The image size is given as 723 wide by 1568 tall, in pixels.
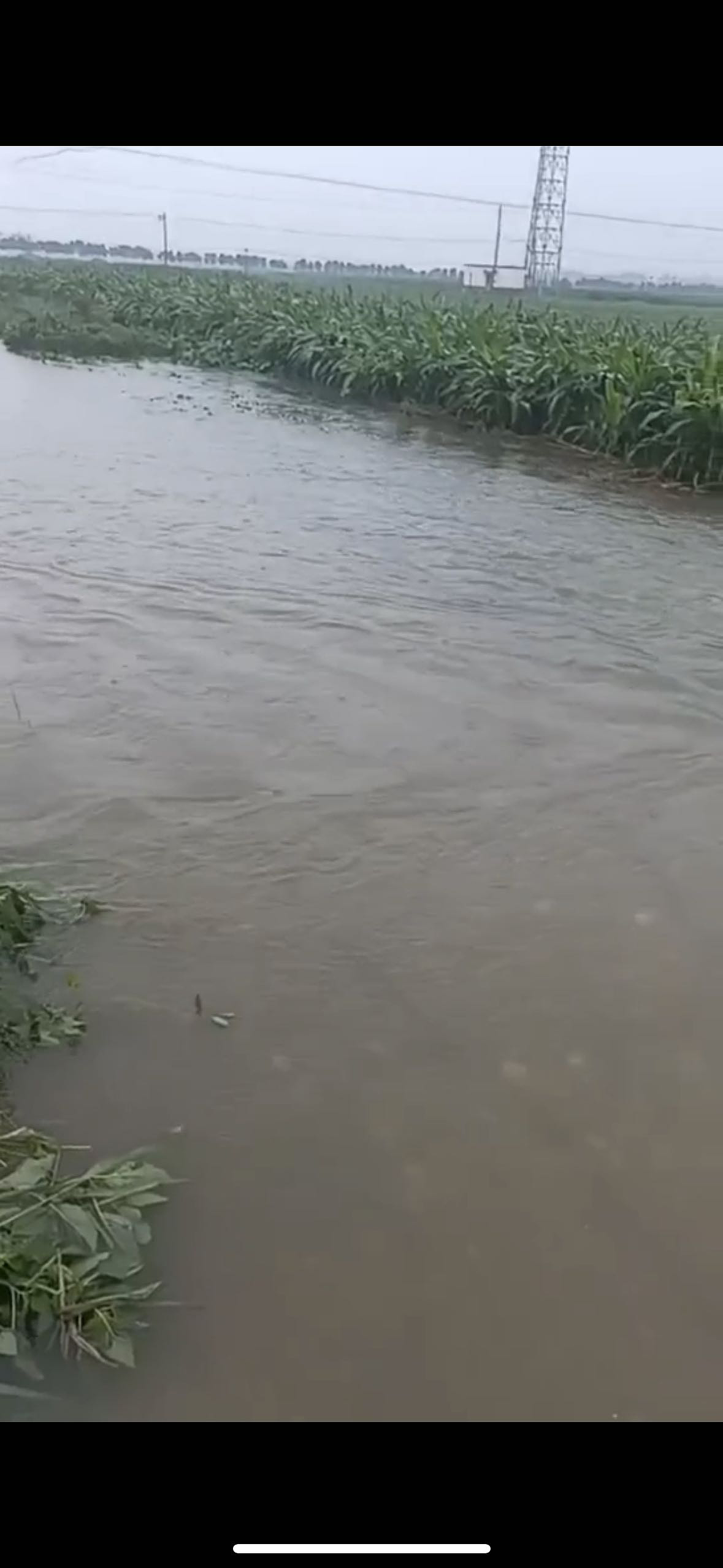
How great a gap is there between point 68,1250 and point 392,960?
1.30 meters

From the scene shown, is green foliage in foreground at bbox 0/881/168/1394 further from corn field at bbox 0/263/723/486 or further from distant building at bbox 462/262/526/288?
distant building at bbox 462/262/526/288

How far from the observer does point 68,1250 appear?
216cm

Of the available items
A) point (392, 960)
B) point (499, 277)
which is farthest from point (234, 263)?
point (392, 960)

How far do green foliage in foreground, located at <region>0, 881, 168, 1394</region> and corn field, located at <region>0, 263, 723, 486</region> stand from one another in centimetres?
788

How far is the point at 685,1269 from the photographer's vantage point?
2.35m

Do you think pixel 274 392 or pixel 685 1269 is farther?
pixel 274 392

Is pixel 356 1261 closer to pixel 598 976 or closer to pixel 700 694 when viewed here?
pixel 598 976

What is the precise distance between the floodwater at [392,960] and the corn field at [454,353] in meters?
2.94

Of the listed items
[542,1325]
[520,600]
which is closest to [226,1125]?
[542,1325]

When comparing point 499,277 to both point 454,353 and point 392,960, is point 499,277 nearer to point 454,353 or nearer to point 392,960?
point 454,353

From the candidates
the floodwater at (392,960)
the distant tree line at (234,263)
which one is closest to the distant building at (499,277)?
the distant tree line at (234,263)

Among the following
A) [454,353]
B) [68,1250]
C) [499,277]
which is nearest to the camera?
[68,1250]
